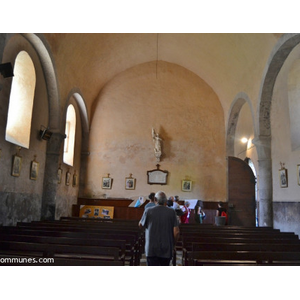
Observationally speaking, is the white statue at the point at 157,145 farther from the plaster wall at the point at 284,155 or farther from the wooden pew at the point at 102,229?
the wooden pew at the point at 102,229

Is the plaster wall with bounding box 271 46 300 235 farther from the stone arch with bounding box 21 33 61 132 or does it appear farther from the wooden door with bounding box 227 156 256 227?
the stone arch with bounding box 21 33 61 132

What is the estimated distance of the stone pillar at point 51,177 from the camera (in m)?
12.1

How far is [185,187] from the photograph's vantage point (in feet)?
56.7

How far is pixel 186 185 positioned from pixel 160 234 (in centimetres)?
1255

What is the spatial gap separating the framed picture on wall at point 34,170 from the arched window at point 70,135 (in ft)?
14.3

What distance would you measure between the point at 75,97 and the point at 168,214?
12388 millimetres

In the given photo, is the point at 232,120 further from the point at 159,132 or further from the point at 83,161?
the point at 83,161

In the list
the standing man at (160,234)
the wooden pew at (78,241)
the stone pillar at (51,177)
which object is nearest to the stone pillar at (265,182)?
the standing man at (160,234)

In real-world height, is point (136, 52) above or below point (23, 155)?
above

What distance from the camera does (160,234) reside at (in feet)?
16.1

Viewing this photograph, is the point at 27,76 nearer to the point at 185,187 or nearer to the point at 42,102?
the point at 42,102

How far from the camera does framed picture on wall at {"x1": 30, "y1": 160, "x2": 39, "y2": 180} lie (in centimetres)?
1125

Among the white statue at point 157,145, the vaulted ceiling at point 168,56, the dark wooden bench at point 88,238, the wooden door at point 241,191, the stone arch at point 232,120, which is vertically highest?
the vaulted ceiling at point 168,56

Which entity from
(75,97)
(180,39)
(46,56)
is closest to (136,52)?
(180,39)
